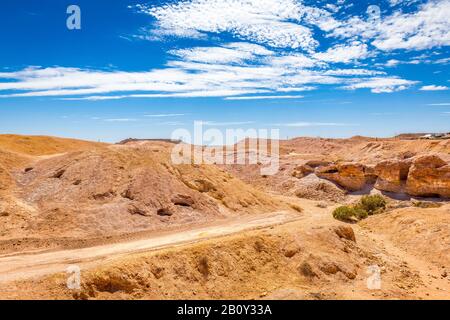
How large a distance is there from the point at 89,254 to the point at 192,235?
242 inches

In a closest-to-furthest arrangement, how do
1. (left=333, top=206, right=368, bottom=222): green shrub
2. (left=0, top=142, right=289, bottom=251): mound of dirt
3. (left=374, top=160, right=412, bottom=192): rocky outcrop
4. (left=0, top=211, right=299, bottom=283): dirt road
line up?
(left=0, top=211, right=299, bottom=283): dirt road
(left=0, top=142, right=289, bottom=251): mound of dirt
(left=333, top=206, right=368, bottom=222): green shrub
(left=374, top=160, right=412, bottom=192): rocky outcrop

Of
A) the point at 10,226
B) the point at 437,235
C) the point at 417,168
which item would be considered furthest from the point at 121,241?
the point at 417,168

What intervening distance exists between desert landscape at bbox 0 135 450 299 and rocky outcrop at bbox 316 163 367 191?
16.2 feet

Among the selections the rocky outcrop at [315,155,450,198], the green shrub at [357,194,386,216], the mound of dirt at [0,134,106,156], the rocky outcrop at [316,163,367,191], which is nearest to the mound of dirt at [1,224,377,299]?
the green shrub at [357,194,386,216]

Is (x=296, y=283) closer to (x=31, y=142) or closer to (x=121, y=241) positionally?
(x=121, y=241)

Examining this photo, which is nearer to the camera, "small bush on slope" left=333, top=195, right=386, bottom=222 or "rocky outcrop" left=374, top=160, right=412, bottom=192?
"small bush on slope" left=333, top=195, right=386, bottom=222

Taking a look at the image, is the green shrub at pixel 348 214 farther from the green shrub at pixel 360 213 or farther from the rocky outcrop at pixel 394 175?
the rocky outcrop at pixel 394 175

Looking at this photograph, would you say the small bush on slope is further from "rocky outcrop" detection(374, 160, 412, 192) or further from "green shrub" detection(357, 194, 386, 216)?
"rocky outcrop" detection(374, 160, 412, 192)

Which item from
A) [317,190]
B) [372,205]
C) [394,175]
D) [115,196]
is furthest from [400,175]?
[115,196]

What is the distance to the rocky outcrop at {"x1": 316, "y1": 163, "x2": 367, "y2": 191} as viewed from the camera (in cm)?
4838

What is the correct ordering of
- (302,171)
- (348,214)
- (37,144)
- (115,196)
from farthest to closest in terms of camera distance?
(37,144) < (302,171) < (348,214) < (115,196)

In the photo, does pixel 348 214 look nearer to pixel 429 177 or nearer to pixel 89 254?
pixel 429 177

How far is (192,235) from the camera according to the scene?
23.1 meters

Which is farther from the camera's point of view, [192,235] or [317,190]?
[317,190]
